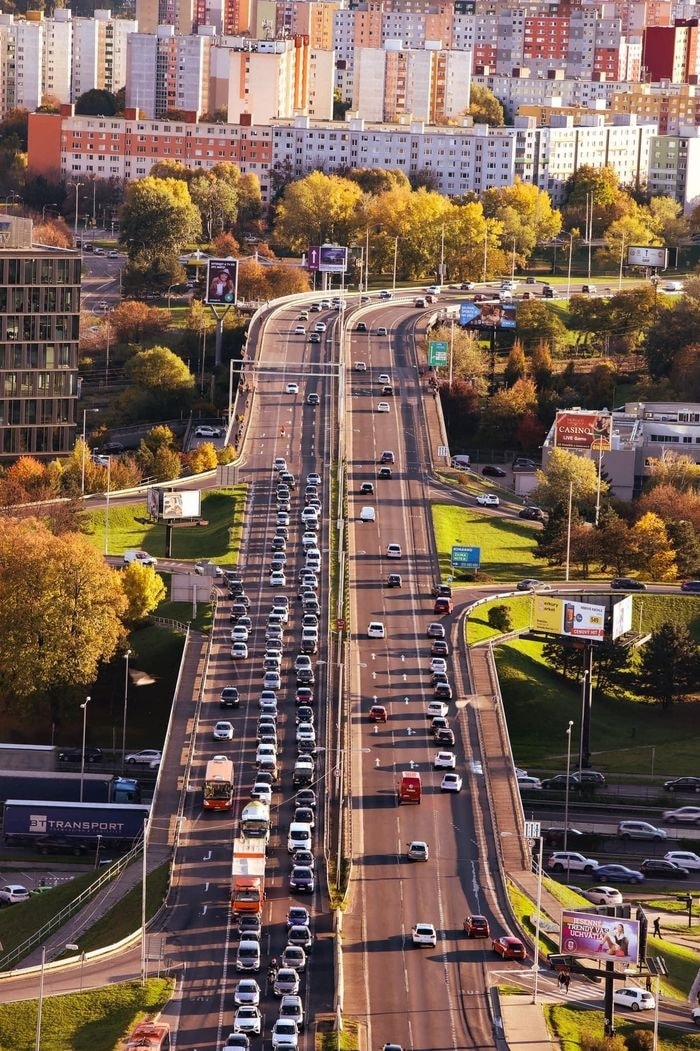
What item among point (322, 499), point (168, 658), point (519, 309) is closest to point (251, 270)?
point (519, 309)

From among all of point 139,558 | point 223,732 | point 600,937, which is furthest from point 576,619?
point 600,937

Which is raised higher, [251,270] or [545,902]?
[251,270]

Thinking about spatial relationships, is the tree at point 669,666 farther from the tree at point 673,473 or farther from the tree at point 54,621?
the tree at point 673,473

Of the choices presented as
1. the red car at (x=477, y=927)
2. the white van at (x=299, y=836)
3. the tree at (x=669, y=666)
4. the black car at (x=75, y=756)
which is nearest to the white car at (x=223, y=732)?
the black car at (x=75, y=756)

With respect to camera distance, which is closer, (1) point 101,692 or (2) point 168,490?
(1) point 101,692

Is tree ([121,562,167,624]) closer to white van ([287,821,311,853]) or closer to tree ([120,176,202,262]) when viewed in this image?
white van ([287,821,311,853])

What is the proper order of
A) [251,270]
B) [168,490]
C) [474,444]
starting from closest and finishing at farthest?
1. [168,490]
2. [474,444]
3. [251,270]

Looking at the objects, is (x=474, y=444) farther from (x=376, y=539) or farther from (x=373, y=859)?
(x=373, y=859)

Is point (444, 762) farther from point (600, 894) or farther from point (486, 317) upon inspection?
point (486, 317)
